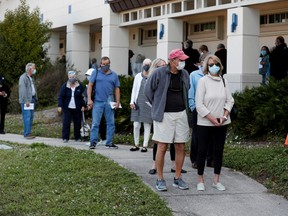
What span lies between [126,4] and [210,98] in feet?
42.4

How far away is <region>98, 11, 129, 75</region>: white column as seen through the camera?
70.7ft

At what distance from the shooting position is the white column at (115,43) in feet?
70.7

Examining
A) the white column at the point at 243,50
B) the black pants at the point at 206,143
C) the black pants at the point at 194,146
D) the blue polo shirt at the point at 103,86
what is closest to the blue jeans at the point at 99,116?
the blue polo shirt at the point at 103,86

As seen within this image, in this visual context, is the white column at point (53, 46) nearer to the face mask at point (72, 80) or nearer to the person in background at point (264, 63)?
the person in background at point (264, 63)

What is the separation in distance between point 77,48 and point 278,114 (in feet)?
48.9

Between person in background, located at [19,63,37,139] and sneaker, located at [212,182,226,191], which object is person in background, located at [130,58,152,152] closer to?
sneaker, located at [212,182,226,191]

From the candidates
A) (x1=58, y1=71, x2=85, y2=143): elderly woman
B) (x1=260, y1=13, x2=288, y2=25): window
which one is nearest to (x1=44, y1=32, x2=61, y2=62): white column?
(x1=260, y1=13, x2=288, y2=25): window

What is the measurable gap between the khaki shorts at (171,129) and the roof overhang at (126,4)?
1121 cm

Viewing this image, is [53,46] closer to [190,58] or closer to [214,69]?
[190,58]

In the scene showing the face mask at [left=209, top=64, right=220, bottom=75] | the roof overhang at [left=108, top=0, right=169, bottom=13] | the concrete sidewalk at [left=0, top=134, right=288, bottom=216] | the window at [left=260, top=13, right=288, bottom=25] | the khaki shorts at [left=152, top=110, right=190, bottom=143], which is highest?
the roof overhang at [left=108, top=0, right=169, bottom=13]

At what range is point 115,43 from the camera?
21.7 meters

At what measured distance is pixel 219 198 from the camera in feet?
26.2

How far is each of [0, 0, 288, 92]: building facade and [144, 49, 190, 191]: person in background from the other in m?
7.15

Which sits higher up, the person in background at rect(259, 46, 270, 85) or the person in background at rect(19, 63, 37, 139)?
the person in background at rect(259, 46, 270, 85)
